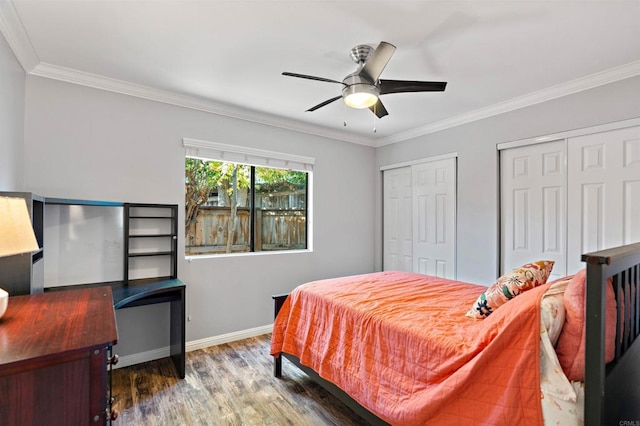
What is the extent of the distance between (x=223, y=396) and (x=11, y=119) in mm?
2474

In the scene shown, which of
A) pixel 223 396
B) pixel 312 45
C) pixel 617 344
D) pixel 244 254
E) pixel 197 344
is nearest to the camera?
pixel 617 344

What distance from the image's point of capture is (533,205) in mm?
3195

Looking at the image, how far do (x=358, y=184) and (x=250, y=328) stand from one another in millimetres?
2466

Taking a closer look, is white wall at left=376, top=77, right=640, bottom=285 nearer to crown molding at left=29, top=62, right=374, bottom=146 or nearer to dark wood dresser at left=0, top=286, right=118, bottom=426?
crown molding at left=29, top=62, right=374, bottom=146

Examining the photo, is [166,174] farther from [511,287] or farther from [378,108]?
[511,287]

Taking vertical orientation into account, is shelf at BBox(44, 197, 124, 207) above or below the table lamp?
above

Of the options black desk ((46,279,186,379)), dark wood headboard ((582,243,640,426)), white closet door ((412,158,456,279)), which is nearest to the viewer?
dark wood headboard ((582,243,640,426))

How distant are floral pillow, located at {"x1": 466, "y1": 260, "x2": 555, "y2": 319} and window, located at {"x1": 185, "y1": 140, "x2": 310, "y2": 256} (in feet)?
8.76

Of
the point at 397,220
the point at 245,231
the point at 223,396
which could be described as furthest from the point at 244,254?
the point at 397,220

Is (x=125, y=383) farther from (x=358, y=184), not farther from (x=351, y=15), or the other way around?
(x=358, y=184)

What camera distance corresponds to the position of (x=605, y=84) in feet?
8.91

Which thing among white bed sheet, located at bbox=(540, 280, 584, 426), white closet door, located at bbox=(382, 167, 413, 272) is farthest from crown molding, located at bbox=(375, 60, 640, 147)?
white bed sheet, located at bbox=(540, 280, 584, 426)

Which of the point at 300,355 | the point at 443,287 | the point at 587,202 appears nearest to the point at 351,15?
the point at 443,287

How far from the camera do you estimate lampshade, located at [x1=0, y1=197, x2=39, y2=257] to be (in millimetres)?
1166
